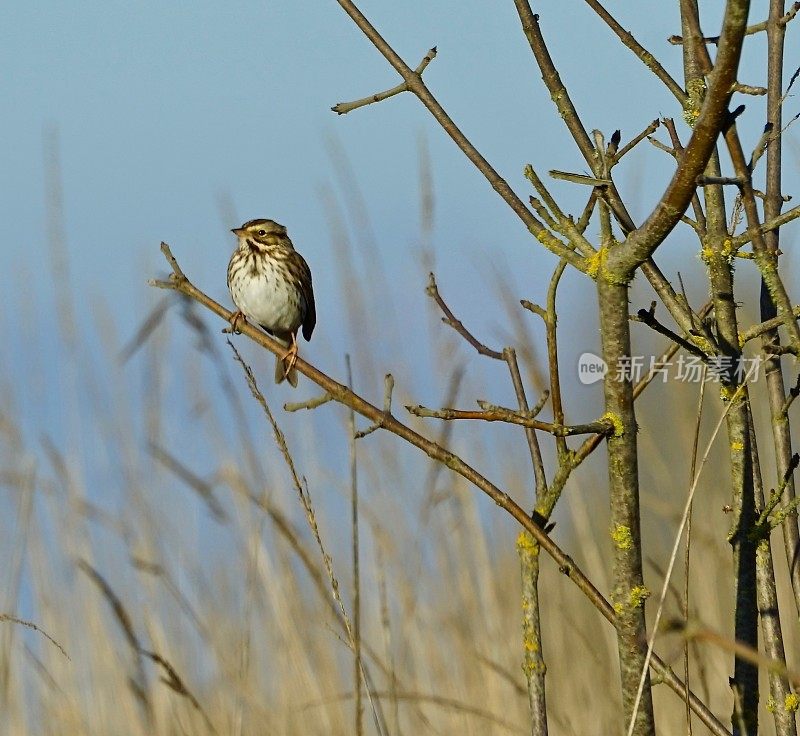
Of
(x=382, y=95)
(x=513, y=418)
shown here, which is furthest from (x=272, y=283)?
(x=513, y=418)

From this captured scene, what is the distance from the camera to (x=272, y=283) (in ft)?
9.80

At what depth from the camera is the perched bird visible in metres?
2.96

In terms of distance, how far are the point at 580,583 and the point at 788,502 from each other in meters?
0.37

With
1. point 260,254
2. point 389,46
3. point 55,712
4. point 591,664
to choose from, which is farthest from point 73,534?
point 389,46

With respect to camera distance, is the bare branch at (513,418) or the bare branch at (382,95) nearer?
the bare branch at (513,418)

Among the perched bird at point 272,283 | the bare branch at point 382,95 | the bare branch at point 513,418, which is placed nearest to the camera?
the bare branch at point 513,418

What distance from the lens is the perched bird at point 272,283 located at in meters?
2.96

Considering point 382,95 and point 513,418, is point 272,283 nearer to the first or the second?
point 382,95

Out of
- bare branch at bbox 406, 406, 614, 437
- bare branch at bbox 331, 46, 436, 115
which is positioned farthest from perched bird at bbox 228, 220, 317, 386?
bare branch at bbox 406, 406, 614, 437

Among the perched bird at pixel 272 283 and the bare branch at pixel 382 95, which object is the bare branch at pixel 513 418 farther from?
the perched bird at pixel 272 283

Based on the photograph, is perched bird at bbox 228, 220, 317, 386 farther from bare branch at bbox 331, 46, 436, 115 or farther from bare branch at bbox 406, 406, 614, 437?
bare branch at bbox 406, 406, 614, 437

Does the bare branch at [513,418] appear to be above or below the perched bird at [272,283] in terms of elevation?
below

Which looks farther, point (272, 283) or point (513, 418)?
point (272, 283)

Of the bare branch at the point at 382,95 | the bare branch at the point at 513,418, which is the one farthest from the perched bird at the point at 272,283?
the bare branch at the point at 513,418
